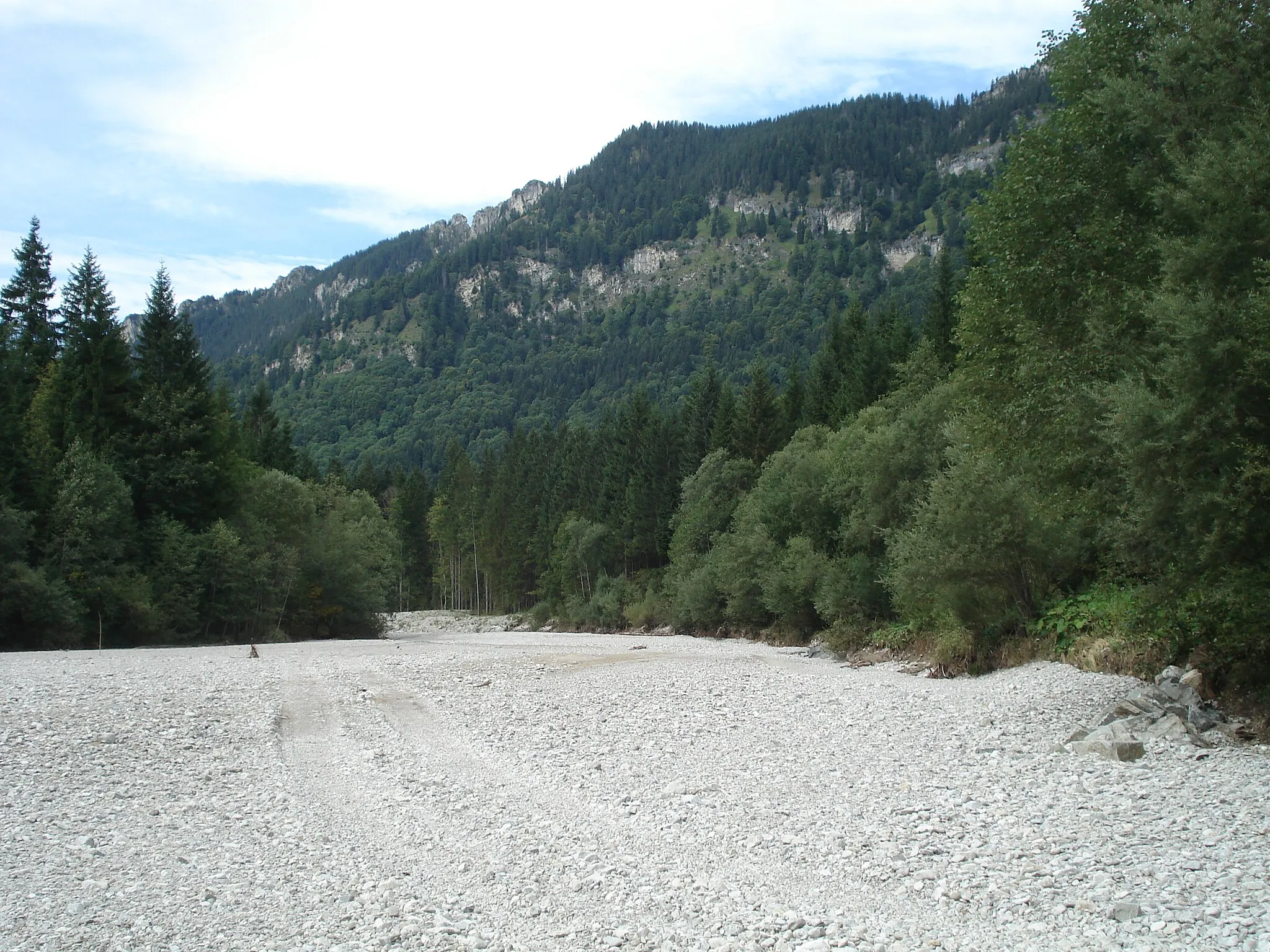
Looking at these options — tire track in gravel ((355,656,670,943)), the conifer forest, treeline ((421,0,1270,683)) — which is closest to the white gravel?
tire track in gravel ((355,656,670,943))

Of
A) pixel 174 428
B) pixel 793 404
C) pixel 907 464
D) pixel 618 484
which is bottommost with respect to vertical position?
pixel 907 464

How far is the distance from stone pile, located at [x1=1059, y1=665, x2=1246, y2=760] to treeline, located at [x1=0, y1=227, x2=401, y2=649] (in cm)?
3888

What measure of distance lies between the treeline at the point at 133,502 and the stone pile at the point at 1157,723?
38875 mm

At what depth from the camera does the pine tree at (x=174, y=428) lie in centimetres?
4591

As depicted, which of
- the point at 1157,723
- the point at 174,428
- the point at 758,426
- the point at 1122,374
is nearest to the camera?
the point at 1157,723

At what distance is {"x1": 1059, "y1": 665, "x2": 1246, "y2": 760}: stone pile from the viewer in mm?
11477

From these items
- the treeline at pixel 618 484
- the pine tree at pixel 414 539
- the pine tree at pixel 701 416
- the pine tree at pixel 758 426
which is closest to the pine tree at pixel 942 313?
the treeline at pixel 618 484

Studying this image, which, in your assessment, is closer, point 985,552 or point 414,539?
point 985,552

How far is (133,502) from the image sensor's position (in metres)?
44.5

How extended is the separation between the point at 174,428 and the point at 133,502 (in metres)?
4.43

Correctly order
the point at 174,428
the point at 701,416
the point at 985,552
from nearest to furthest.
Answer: the point at 985,552
the point at 174,428
the point at 701,416

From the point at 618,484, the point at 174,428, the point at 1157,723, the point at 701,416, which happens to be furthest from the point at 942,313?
the point at 1157,723

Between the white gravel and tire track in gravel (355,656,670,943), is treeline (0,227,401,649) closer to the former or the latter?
the white gravel

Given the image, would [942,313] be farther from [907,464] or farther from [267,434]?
[267,434]
